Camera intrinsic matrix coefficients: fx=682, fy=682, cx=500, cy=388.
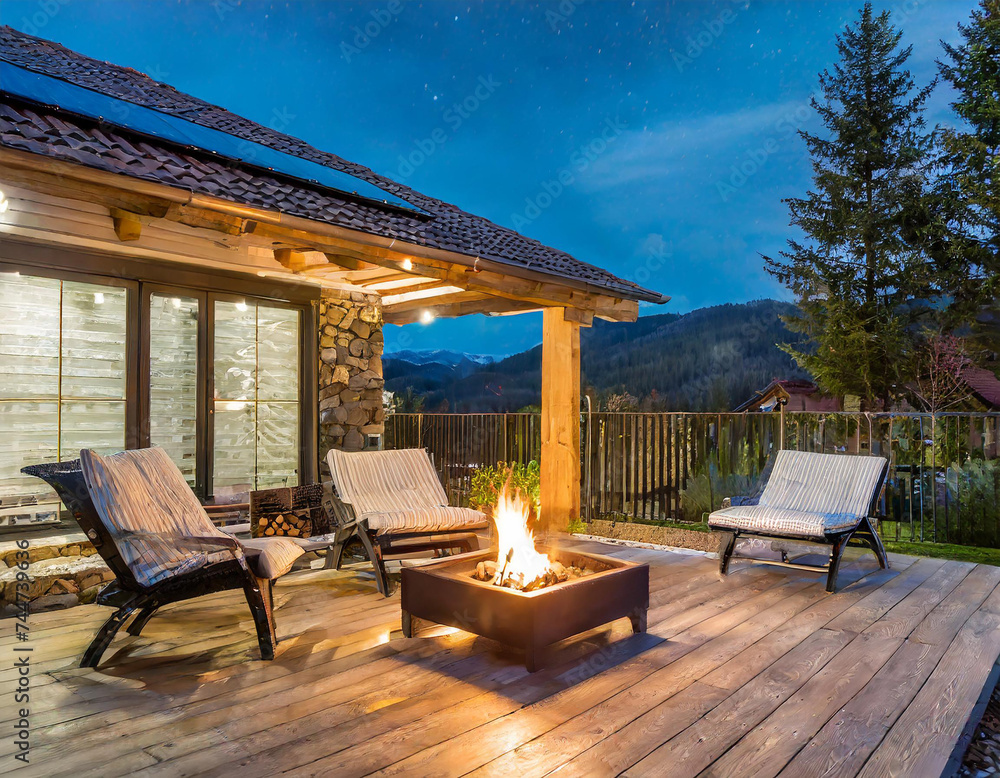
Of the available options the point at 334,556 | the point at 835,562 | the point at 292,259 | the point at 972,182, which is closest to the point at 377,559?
the point at 334,556

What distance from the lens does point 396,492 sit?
4785mm

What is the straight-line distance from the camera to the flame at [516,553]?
306 cm

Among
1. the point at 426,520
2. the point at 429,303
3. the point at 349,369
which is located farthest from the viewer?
the point at 429,303

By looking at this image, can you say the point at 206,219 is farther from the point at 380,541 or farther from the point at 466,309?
the point at 466,309

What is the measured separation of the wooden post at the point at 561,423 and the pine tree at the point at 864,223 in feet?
37.3

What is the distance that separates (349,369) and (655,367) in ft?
69.8

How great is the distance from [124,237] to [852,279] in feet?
51.8

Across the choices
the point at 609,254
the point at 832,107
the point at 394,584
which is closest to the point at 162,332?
the point at 394,584

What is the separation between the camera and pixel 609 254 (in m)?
65.5

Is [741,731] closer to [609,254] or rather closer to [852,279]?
[852,279]

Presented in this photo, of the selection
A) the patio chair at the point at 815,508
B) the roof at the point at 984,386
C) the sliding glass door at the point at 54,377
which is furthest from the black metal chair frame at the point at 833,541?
the roof at the point at 984,386

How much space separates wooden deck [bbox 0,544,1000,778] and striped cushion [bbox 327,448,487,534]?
583mm

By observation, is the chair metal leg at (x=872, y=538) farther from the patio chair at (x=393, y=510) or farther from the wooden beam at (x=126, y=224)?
the wooden beam at (x=126, y=224)

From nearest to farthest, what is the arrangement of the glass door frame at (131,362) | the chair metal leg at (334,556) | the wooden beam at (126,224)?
the wooden beam at (126,224), the chair metal leg at (334,556), the glass door frame at (131,362)
